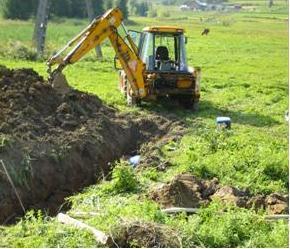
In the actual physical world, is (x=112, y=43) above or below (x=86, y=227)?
above

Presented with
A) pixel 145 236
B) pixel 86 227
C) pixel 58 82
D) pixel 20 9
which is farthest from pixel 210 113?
pixel 20 9

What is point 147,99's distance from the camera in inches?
671

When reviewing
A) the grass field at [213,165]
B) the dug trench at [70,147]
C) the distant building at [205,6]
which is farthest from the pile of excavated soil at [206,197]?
the distant building at [205,6]

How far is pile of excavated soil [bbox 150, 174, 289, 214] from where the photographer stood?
29.5ft

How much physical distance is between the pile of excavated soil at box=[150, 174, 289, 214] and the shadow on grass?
6.45 m

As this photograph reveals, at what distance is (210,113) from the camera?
Result: 17.3m

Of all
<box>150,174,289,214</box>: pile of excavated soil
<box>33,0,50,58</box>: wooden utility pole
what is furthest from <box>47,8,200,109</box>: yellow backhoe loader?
<box>33,0,50,58</box>: wooden utility pole

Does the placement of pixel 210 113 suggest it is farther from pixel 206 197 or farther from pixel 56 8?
pixel 56 8

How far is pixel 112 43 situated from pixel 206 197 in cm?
799

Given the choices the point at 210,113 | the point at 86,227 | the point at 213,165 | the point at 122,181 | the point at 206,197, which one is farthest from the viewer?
the point at 210,113

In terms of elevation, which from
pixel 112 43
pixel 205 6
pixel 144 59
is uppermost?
pixel 112 43

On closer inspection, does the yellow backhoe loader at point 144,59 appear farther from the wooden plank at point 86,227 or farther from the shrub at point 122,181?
the wooden plank at point 86,227

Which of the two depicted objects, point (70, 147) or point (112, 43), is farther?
point (112, 43)

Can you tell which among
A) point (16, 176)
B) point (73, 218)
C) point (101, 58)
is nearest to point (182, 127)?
point (16, 176)
